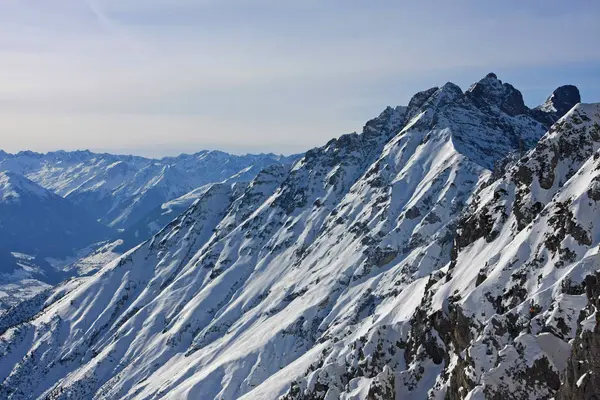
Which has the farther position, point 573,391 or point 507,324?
point 507,324

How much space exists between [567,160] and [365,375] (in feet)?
206

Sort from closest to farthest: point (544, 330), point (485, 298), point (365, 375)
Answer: point (544, 330) < point (485, 298) < point (365, 375)

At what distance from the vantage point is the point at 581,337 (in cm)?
6581

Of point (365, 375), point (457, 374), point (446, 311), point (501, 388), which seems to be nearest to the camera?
point (501, 388)

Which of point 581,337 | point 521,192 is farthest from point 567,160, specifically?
point 581,337

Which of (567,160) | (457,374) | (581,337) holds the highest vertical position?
(567,160)

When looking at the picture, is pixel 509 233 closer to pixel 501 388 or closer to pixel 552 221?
pixel 552 221

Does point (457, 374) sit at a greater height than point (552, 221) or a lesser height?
lesser

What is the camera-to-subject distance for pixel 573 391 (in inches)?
2482

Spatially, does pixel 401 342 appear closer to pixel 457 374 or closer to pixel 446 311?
pixel 446 311

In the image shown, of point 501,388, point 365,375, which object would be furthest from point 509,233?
point 501,388

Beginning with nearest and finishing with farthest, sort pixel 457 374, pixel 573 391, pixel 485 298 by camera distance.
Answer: pixel 573 391, pixel 457 374, pixel 485 298

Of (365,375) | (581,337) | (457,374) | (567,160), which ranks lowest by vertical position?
(365,375)

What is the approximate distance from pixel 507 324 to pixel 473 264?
42098 mm
